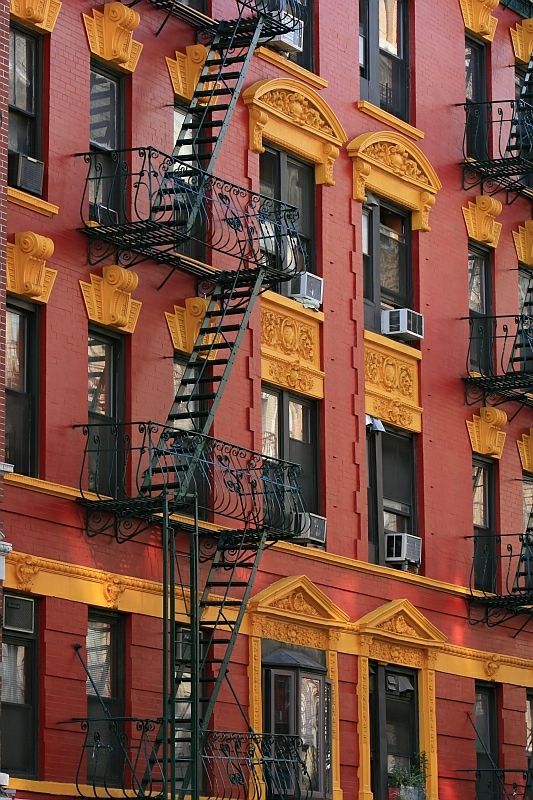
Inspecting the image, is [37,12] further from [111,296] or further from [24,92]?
[111,296]

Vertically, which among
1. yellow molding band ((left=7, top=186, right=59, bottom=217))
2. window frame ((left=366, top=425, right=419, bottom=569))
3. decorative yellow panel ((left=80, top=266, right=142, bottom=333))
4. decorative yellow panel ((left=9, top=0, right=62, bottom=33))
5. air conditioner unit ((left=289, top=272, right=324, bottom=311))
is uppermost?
decorative yellow panel ((left=9, top=0, right=62, bottom=33))

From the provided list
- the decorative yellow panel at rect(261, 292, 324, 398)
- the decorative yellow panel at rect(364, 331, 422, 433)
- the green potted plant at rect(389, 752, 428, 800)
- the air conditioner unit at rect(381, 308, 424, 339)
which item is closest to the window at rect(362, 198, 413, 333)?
the air conditioner unit at rect(381, 308, 424, 339)

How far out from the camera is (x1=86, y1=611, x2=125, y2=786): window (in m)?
24.5

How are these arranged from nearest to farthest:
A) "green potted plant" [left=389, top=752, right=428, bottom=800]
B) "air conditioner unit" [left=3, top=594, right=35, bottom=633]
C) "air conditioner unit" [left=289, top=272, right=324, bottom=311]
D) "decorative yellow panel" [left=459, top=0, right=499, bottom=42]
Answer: "air conditioner unit" [left=3, top=594, right=35, bottom=633] < "air conditioner unit" [left=289, top=272, right=324, bottom=311] < "green potted plant" [left=389, top=752, right=428, bottom=800] < "decorative yellow panel" [left=459, top=0, right=499, bottom=42]

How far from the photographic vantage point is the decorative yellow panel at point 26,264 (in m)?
24.2

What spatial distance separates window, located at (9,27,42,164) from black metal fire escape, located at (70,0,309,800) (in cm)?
90

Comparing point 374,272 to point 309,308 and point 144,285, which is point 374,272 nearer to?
point 309,308

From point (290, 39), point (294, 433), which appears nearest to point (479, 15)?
point (290, 39)

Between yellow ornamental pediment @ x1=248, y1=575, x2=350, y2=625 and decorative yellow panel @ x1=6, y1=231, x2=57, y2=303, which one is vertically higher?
decorative yellow panel @ x1=6, y1=231, x2=57, y2=303

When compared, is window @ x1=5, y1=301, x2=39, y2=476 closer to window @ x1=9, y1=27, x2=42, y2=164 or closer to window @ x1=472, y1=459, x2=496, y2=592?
window @ x1=9, y1=27, x2=42, y2=164

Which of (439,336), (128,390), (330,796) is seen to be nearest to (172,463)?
(128,390)

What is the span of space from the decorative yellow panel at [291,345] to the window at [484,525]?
5.18 m

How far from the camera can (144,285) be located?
86.7 feet

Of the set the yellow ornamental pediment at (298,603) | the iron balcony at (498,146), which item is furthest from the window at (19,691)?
the iron balcony at (498,146)
